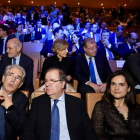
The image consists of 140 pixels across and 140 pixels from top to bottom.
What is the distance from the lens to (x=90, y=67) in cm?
302

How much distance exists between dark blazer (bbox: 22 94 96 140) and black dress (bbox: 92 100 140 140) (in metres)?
0.13

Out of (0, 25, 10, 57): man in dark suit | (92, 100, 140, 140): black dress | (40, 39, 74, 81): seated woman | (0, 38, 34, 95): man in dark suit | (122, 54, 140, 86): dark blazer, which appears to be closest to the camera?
Answer: (92, 100, 140, 140): black dress

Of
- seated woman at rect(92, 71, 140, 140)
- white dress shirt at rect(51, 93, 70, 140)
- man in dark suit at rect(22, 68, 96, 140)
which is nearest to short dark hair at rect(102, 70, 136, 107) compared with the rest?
seated woman at rect(92, 71, 140, 140)

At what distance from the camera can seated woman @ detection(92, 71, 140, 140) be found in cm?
174

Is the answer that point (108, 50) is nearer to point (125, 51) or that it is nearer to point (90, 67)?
point (125, 51)

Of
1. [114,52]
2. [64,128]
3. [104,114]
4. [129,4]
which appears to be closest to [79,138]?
[64,128]

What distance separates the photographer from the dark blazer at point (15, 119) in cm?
161

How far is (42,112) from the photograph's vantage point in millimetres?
1653

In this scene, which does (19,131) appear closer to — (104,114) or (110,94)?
(104,114)

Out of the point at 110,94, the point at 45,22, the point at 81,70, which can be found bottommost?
the point at 110,94

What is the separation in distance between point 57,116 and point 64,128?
105 mm

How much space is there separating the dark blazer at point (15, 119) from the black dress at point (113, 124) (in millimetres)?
584

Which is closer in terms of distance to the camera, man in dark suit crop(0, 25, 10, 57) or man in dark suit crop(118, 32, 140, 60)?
man in dark suit crop(0, 25, 10, 57)

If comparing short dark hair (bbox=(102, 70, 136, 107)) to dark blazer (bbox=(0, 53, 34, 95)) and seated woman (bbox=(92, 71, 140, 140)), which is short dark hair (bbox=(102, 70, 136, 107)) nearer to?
seated woman (bbox=(92, 71, 140, 140))
